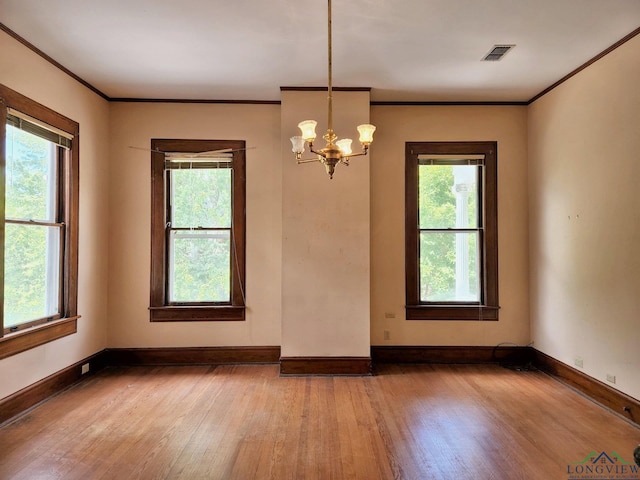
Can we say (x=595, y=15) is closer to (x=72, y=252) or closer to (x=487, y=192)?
(x=487, y=192)

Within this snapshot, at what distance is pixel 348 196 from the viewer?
13.3ft

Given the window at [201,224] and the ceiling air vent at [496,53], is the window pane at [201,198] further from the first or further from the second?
the ceiling air vent at [496,53]

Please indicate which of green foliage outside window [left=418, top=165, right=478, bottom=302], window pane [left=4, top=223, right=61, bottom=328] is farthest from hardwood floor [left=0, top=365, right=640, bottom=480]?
green foliage outside window [left=418, top=165, right=478, bottom=302]

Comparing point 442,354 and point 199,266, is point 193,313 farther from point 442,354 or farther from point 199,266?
point 442,354

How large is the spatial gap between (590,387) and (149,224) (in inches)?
188

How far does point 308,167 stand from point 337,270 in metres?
1.16

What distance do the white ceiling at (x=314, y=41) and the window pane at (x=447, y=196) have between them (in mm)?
907

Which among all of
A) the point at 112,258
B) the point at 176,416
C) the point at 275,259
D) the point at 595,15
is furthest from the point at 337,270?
the point at 595,15

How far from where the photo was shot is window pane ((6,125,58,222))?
9.95 ft

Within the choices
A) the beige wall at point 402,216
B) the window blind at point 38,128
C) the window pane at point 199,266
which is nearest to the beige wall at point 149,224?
the window pane at point 199,266

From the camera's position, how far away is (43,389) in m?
3.32

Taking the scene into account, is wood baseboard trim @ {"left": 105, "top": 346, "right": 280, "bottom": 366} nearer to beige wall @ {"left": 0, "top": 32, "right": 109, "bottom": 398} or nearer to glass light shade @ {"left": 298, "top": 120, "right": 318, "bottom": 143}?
beige wall @ {"left": 0, "top": 32, "right": 109, "bottom": 398}

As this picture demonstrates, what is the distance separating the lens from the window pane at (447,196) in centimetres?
450

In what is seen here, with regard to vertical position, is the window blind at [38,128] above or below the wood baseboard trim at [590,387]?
above
